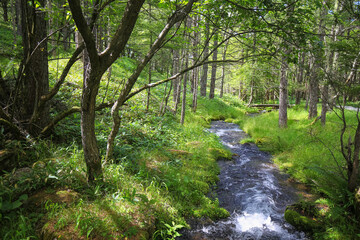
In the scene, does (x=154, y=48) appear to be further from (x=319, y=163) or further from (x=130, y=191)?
(x=319, y=163)

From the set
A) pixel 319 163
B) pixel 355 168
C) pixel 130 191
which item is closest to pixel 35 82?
pixel 130 191

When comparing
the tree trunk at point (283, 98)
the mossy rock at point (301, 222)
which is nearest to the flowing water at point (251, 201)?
the mossy rock at point (301, 222)

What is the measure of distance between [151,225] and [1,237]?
202 centimetres

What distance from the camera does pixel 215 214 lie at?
436 cm

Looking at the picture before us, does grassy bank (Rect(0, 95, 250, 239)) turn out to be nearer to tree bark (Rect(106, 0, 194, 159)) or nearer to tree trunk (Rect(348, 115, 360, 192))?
tree bark (Rect(106, 0, 194, 159))

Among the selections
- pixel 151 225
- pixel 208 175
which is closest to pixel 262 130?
pixel 208 175

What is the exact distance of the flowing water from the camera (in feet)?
12.9

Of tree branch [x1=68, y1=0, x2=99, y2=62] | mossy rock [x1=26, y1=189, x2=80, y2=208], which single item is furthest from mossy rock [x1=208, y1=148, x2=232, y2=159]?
tree branch [x1=68, y1=0, x2=99, y2=62]

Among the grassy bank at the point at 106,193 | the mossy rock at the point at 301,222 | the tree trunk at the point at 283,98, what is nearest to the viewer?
the grassy bank at the point at 106,193

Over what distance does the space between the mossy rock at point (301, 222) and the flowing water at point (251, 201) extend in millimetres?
118

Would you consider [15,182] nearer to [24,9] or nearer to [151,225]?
[151,225]

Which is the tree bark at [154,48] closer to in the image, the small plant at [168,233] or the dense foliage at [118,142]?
the dense foliage at [118,142]

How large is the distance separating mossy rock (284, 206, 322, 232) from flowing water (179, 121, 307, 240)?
12 cm

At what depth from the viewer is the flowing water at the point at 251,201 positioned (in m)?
3.92
